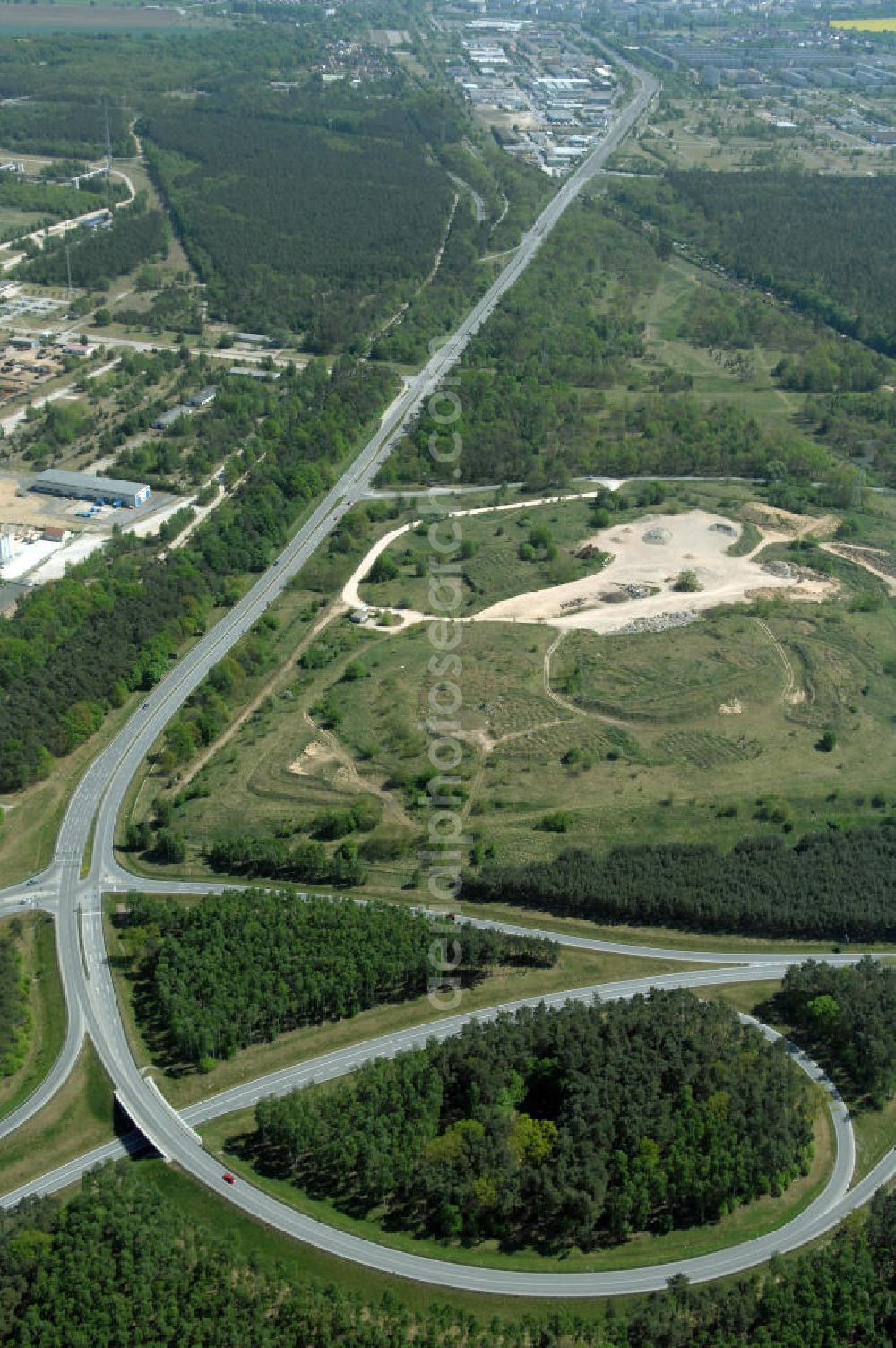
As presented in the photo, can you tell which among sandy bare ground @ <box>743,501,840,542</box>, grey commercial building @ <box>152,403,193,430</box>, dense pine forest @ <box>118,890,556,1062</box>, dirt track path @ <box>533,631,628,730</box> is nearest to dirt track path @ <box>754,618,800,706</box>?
dirt track path @ <box>533,631,628,730</box>

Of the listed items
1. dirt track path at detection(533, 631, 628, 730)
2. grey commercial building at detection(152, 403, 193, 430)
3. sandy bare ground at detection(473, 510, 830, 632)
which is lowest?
dirt track path at detection(533, 631, 628, 730)

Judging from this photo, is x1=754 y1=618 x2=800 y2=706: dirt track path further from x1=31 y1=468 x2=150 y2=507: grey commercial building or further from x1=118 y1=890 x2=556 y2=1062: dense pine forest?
x1=31 y1=468 x2=150 y2=507: grey commercial building

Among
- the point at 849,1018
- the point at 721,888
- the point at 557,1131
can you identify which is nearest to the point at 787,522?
the point at 721,888

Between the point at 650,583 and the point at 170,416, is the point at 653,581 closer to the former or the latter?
the point at 650,583

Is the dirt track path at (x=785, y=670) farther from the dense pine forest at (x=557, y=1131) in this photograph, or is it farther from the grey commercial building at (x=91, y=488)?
the grey commercial building at (x=91, y=488)

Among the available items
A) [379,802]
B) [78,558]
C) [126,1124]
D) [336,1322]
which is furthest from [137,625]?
[336,1322]

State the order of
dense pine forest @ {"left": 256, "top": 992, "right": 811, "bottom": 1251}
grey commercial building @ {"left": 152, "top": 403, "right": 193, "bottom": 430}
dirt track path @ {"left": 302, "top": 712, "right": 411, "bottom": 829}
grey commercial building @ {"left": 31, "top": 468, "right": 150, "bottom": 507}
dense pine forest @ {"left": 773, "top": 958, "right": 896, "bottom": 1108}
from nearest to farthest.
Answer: dense pine forest @ {"left": 256, "top": 992, "right": 811, "bottom": 1251} → dense pine forest @ {"left": 773, "top": 958, "right": 896, "bottom": 1108} → dirt track path @ {"left": 302, "top": 712, "right": 411, "bottom": 829} → grey commercial building @ {"left": 31, "top": 468, "right": 150, "bottom": 507} → grey commercial building @ {"left": 152, "top": 403, "right": 193, "bottom": 430}
